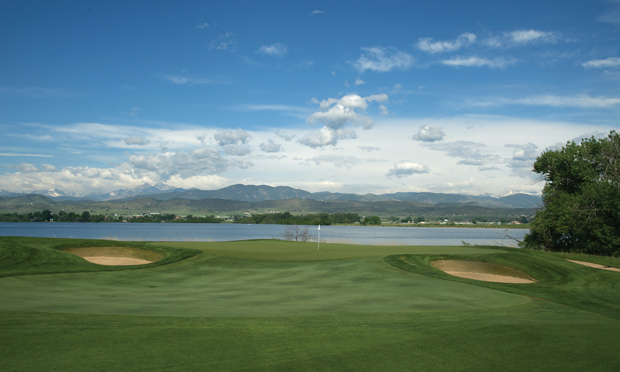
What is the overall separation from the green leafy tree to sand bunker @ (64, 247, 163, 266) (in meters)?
34.2

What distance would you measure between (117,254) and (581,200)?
37749mm

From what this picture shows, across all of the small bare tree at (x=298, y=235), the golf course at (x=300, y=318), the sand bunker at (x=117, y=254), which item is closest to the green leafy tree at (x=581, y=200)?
the golf course at (x=300, y=318)

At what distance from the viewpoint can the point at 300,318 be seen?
10898mm

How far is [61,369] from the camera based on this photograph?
6574mm

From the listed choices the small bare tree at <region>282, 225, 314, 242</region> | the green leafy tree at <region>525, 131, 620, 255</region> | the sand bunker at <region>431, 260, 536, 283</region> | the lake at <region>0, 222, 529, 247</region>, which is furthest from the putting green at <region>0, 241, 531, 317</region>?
the small bare tree at <region>282, 225, 314, 242</region>

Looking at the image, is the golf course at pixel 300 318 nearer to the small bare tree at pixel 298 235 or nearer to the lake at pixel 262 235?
the lake at pixel 262 235

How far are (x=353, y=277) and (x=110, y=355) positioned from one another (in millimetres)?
13595

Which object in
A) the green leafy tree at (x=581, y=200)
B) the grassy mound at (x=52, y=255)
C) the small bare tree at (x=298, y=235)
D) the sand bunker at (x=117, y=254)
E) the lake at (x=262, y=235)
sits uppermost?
the green leafy tree at (x=581, y=200)

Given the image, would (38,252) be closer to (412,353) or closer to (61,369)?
(61,369)

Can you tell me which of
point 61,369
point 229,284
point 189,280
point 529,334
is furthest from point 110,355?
point 189,280

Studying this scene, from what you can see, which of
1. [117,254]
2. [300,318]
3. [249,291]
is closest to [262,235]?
[117,254]

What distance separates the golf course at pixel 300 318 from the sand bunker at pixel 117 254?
4233mm

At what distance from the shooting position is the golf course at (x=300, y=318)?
749 centimetres

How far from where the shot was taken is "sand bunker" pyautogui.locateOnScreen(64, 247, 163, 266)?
27.9m
